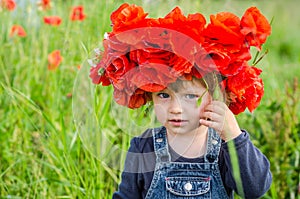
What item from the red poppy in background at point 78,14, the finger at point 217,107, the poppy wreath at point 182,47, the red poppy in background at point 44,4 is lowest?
the finger at point 217,107

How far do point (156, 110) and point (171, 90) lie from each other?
0.10 m

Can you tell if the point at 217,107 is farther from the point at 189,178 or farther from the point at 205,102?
the point at 189,178

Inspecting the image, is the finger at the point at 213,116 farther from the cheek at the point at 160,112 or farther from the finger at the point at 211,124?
the cheek at the point at 160,112

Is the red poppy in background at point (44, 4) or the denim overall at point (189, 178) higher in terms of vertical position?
the red poppy in background at point (44, 4)

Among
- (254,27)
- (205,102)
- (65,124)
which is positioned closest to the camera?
(254,27)

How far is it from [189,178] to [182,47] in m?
0.43

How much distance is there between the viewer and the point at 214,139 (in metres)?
1.84

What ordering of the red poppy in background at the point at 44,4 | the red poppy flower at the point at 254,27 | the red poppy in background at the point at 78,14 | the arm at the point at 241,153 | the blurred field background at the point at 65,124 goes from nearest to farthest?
the red poppy flower at the point at 254,27, the arm at the point at 241,153, the blurred field background at the point at 65,124, the red poppy in background at the point at 78,14, the red poppy in background at the point at 44,4

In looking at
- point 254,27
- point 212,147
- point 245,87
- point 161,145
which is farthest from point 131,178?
point 254,27

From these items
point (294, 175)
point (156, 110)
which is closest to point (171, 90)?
point (156, 110)

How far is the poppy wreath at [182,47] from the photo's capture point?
5.18 feet

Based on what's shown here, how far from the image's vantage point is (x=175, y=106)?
1673 millimetres

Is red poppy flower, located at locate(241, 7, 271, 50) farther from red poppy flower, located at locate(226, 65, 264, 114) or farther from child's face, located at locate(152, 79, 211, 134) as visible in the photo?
child's face, located at locate(152, 79, 211, 134)

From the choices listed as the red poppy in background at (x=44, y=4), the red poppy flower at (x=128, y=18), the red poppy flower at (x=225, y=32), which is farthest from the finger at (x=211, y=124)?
the red poppy in background at (x=44, y=4)
